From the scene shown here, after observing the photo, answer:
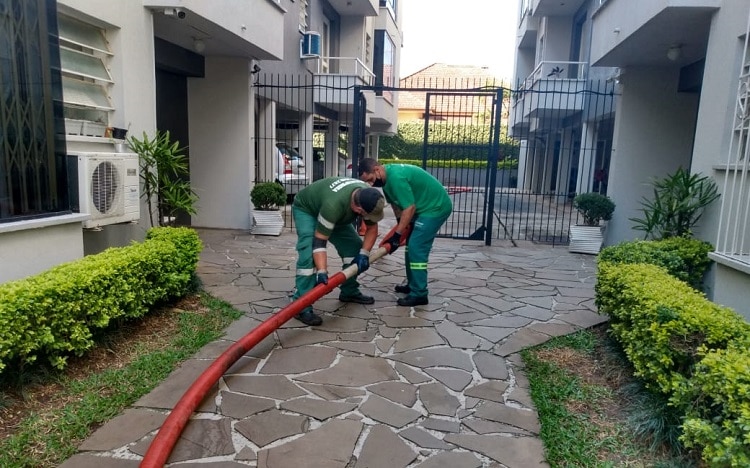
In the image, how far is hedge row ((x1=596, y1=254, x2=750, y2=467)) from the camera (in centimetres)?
251

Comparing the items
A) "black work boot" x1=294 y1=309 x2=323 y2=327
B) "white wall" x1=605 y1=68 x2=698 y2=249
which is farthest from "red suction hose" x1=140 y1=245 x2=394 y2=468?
"white wall" x1=605 y1=68 x2=698 y2=249

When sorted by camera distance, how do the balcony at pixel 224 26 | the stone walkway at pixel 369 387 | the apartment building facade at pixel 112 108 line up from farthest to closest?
the balcony at pixel 224 26, the apartment building facade at pixel 112 108, the stone walkway at pixel 369 387

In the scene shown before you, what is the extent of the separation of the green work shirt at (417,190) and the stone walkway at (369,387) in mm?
1102

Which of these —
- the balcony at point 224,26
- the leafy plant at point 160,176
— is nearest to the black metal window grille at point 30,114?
the leafy plant at point 160,176

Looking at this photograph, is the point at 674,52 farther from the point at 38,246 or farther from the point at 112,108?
the point at 38,246

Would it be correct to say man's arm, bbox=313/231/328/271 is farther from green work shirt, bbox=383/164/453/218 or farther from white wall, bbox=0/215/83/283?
white wall, bbox=0/215/83/283

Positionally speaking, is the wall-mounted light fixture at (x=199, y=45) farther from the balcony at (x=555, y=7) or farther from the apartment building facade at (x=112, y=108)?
the balcony at (x=555, y=7)

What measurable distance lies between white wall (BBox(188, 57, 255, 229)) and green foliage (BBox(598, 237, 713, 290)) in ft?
22.6

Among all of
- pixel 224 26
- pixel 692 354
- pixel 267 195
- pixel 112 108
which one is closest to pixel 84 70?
pixel 112 108

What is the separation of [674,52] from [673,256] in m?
4.05

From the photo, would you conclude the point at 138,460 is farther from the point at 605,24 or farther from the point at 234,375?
the point at 605,24

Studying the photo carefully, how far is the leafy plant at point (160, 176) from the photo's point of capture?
19.8 ft

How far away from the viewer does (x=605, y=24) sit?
857 cm

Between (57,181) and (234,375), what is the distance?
95.8 inches
